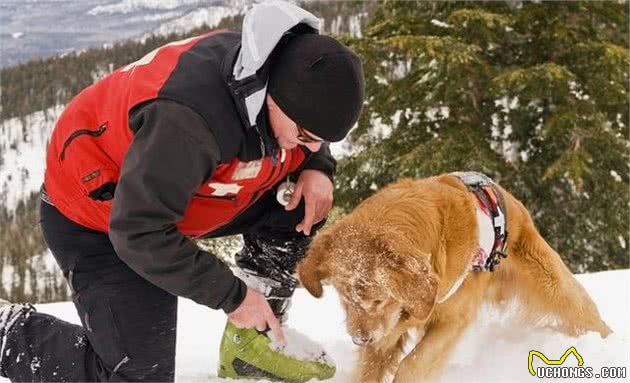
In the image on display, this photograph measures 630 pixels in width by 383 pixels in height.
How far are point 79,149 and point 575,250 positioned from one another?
11.0m

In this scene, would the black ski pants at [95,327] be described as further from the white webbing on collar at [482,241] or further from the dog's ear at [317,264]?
the white webbing on collar at [482,241]

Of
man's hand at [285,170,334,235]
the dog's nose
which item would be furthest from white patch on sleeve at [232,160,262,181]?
the dog's nose

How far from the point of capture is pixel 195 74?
2.55 m

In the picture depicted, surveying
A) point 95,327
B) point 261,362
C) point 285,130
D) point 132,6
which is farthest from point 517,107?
point 132,6

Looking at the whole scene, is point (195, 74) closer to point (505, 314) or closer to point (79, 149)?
point (79, 149)

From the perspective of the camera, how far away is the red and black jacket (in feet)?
7.79

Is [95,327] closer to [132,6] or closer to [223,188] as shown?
[223,188]

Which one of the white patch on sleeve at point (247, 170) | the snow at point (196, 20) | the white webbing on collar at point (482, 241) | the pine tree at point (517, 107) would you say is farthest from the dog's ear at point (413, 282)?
the snow at point (196, 20)

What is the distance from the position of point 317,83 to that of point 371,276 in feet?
2.70

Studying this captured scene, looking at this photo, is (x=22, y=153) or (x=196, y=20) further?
(x=22, y=153)

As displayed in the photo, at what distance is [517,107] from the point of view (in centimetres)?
1269

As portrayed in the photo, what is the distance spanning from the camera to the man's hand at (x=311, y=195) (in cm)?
334

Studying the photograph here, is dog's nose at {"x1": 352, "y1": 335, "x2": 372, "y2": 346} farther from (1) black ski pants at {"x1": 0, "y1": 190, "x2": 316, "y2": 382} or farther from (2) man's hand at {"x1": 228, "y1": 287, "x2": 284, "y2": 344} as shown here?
(1) black ski pants at {"x1": 0, "y1": 190, "x2": 316, "y2": 382}

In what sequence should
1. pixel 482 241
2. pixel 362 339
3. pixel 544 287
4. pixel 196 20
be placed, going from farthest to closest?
pixel 196 20
pixel 544 287
pixel 482 241
pixel 362 339
